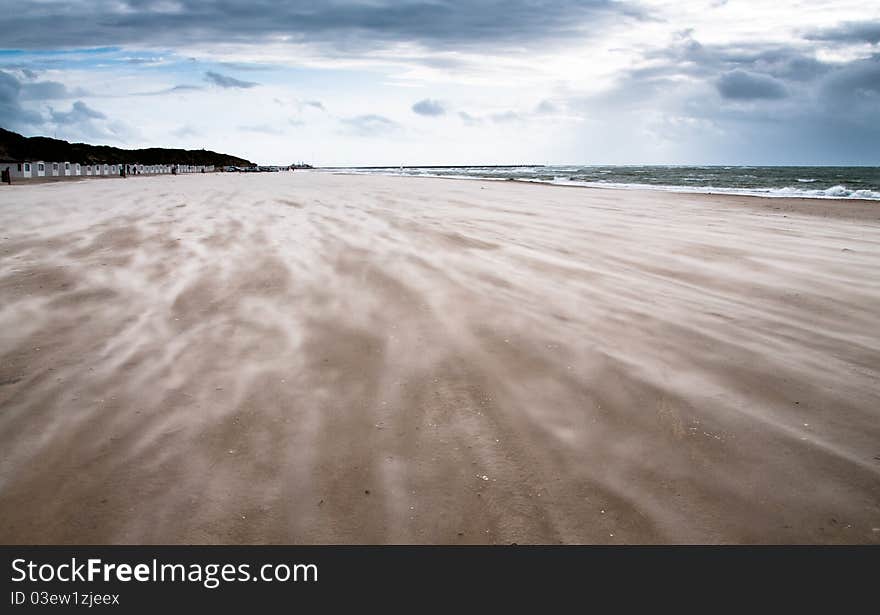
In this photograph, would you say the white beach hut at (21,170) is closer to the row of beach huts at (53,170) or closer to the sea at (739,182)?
the row of beach huts at (53,170)

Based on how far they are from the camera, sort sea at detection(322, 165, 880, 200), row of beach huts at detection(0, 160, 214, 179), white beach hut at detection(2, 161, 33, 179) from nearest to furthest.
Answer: sea at detection(322, 165, 880, 200), white beach hut at detection(2, 161, 33, 179), row of beach huts at detection(0, 160, 214, 179)

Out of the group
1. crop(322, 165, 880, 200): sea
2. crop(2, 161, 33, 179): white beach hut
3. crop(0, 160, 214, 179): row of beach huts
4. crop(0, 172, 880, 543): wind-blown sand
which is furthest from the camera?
crop(0, 160, 214, 179): row of beach huts

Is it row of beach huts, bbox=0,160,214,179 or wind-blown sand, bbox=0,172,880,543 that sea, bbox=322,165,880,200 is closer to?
wind-blown sand, bbox=0,172,880,543

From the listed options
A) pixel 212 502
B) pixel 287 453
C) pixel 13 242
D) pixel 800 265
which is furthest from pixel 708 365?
pixel 13 242

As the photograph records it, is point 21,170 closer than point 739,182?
Yes

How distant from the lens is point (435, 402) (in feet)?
10.1

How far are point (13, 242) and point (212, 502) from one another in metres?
8.12

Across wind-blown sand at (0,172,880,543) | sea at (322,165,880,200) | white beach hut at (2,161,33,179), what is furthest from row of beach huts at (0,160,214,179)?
wind-blown sand at (0,172,880,543)

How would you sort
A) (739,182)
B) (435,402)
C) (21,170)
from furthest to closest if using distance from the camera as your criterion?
(739,182) < (21,170) < (435,402)

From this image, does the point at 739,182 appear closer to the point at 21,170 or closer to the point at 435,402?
the point at 435,402

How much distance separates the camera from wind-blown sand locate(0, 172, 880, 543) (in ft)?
7.14

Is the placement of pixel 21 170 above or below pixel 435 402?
above

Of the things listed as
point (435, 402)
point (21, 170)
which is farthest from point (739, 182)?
point (21, 170)
